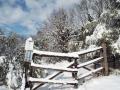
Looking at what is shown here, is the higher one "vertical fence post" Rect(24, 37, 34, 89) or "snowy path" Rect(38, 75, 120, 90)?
"vertical fence post" Rect(24, 37, 34, 89)

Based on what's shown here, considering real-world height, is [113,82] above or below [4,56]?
below

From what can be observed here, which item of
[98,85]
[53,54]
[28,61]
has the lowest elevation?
[98,85]

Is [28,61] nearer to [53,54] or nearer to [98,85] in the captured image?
[53,54]

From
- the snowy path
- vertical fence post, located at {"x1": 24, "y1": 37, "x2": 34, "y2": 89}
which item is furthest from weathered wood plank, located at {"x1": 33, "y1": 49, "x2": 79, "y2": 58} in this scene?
the snowy path

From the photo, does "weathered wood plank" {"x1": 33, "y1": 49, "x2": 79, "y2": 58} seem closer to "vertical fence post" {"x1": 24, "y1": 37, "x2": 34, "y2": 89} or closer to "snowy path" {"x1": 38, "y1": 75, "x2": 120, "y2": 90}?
"vertical fence post" {"x1": 24, "y1": 37, "x2": 34, "y2": 89}

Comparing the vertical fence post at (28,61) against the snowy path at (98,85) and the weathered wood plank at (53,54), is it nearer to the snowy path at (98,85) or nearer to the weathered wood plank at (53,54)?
the weathered wood plank at (53,54)

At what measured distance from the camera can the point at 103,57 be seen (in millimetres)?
10289

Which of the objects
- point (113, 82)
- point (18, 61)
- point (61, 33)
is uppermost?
point (61, 33)

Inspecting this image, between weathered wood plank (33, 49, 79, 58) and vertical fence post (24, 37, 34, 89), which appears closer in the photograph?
vertical fence post (24, 37, 34, 89)

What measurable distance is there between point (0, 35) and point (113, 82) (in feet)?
19.2

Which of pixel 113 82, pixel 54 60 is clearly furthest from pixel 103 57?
pixel 54 60

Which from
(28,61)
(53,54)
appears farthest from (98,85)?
(28,61)

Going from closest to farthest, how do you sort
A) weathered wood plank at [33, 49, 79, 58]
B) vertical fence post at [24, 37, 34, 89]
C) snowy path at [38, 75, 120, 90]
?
1. vertical fence post at [24, 37, 34, 89]
2. weathered wood plank at [33, 49, 79, 58]
3. snowy path at [38, 75, 120, 90]

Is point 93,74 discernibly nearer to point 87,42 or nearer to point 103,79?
point 103,79
